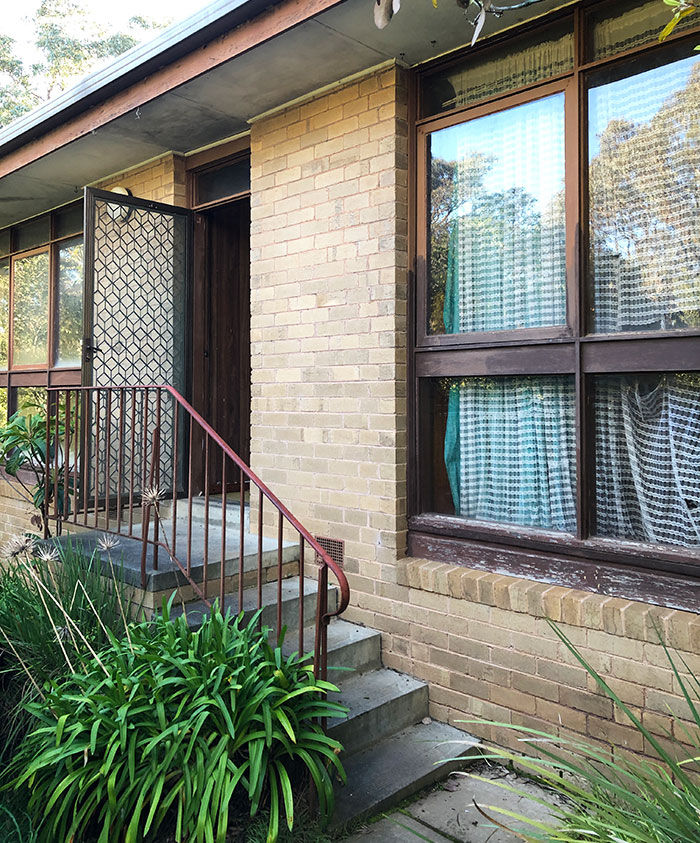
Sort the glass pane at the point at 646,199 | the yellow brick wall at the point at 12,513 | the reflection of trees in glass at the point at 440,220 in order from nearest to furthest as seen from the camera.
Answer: the glass pane at the point at 646,199 < the reflection of trees in glass at the point at 440,220 < the yellow brick wall at the point at 12,513

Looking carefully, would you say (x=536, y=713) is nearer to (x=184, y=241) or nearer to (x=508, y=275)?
(x=508, y=275)

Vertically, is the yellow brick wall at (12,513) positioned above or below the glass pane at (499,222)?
below

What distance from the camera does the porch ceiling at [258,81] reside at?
3.42 metres

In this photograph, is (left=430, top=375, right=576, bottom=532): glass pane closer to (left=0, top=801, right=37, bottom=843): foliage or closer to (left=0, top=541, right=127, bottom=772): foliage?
(left=0, top=541, right=127, bottom=772): foliage

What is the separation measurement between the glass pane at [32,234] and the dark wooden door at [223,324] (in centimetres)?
247

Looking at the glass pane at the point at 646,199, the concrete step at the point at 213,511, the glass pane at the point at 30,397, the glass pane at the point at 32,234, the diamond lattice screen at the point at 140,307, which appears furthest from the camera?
the glass pane at the point at 32,234

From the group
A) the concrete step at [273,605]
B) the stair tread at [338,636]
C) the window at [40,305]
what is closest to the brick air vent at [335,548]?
the concrete step at [273,605]

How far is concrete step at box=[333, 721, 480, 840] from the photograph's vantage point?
111 inches

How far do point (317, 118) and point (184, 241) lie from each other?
1673mm

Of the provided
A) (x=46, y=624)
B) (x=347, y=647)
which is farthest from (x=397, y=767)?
(x=46, y=624)

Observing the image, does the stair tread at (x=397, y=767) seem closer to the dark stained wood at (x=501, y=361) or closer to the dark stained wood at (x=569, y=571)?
the dark stained wood at (x=569, y=571)

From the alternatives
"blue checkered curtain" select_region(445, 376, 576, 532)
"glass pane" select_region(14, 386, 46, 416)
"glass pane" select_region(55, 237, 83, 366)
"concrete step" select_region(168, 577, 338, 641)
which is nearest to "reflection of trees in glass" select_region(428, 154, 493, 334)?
"blue checkered curtain" select_region(445, 376, 576, 532)

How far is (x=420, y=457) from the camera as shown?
3859 millimetres

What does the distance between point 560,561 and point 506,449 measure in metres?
0.61
